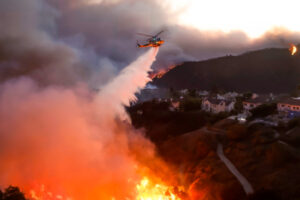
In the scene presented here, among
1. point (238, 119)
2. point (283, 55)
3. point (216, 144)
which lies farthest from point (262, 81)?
point (216, 144)

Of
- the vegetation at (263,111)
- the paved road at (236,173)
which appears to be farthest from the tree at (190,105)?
the paved road at (236,173)

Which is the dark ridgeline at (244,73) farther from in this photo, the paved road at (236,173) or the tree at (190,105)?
the paved road at (236,173)

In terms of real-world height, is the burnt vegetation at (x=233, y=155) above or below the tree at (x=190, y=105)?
below

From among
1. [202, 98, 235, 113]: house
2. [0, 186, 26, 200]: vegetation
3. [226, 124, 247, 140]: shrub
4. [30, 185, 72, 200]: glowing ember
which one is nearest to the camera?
[0, 186, 26, 200]: vegetation

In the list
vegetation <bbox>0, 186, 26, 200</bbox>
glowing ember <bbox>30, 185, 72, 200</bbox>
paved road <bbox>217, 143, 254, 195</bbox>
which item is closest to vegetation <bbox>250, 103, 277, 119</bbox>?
paved road <bbox>217, 143, 254, 195</bbox>

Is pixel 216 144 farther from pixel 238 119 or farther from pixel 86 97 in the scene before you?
pixel 86 97

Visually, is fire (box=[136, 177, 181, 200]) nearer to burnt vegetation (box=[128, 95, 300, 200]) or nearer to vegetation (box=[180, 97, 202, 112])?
burnt vegetation (box=[128, 95, 300, 200])

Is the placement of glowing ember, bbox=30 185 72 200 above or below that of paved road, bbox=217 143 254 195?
above
